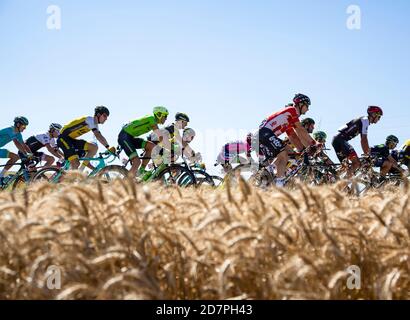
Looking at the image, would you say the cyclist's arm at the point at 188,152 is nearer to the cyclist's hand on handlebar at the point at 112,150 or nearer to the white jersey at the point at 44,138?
the cyclist's hand on handlebar at the point at 112,150

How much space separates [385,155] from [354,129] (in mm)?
2058

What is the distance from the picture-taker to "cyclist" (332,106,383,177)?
15.9 meters

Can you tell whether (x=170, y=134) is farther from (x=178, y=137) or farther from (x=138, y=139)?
(x=138, y=139)

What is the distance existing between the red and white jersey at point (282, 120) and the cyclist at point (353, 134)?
2.35 meters

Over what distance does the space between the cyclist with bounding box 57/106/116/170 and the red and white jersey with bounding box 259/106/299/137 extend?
476 centimetres

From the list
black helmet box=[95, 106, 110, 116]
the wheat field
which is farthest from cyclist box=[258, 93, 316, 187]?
the wheat field

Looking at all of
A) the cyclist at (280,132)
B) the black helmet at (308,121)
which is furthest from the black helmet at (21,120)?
the black helmet at (308,121)

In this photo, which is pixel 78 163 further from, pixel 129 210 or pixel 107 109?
pixel 129 210

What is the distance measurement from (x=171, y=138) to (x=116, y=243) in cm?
1134

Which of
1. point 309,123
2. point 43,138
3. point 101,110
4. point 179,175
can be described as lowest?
point 179,175

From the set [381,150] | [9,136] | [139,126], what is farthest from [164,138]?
[381,150]

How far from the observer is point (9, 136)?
18.1m

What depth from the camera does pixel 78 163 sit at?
15680 millimetres
